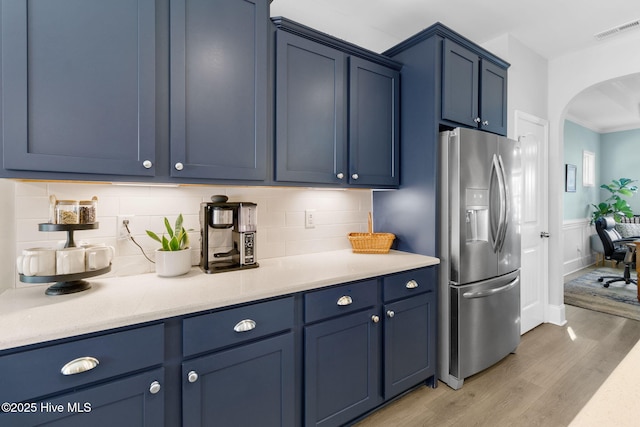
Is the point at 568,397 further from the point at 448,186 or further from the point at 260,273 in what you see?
the point at 260,273

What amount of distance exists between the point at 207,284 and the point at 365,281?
858 millimetres

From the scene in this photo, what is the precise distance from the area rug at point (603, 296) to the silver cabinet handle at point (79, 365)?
16.2ft

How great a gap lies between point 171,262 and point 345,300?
3.09 feet

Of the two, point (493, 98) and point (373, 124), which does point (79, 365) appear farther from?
point (493, 98)

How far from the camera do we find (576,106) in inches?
200

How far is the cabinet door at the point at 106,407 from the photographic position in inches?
38.2

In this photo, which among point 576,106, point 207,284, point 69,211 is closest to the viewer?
point 69,211

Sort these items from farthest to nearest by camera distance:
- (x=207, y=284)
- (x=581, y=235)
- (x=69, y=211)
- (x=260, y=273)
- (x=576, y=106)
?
(x=581, y=235)
(x=576, y=106)
(x=260, y=273)
(x=207, y=284)
(x=69, y=211)

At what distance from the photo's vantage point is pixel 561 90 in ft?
10.7

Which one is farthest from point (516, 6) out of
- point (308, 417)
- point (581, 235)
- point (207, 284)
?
point (581, 235)

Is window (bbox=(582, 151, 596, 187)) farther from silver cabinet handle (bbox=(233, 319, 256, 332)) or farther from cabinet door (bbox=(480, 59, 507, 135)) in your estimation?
silver cabinet handle (bbox=(233, 319, 256, 332))

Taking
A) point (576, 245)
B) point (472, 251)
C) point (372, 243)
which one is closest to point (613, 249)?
point (576, 245)

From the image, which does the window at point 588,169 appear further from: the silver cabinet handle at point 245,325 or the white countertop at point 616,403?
the silver cabinet handle at point 245,325

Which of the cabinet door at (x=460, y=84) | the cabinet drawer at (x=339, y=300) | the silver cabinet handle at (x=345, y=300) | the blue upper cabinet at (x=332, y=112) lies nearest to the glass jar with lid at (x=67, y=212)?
the blue upper cabinet at (x=332, y=112)
